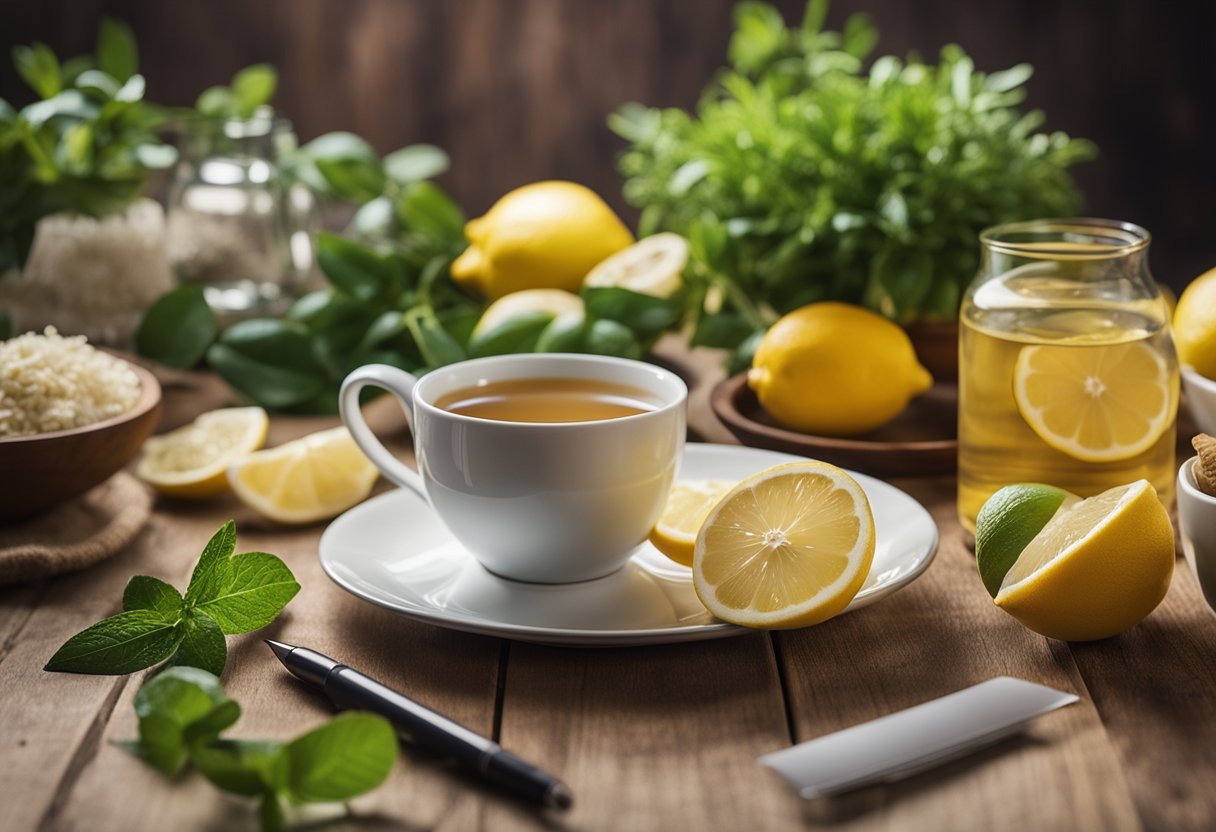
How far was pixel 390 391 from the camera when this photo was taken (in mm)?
904

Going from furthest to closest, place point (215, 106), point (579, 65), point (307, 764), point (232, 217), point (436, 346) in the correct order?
point (579, 65) < point (215, 106) < point (232, 217) < point (436, 346) < point (307, 764)

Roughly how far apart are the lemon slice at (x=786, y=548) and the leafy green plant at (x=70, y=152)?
0.83 meters

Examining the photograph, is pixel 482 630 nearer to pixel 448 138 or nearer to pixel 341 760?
pixel 341 760

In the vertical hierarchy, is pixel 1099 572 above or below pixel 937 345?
above

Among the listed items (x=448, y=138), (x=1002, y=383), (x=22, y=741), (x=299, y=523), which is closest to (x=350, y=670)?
(x=22, y=741)

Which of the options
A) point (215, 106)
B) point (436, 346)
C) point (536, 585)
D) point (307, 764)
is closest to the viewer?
point (307, 764)

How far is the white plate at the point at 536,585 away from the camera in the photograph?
0.77m

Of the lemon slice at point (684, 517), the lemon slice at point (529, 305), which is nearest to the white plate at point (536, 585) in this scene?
the lemon slice at point (684, 517)

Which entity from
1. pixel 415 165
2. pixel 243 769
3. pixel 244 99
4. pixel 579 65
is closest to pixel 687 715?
pixel 243 769

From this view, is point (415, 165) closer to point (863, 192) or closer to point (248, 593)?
point (863, 192)

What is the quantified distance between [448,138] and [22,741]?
1.63m

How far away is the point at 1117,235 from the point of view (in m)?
0.96

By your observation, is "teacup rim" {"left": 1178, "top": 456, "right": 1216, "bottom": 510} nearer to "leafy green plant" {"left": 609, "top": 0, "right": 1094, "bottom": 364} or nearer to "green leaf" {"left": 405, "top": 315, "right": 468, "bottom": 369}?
"leafy green plant" {"left": 609, "top": 0, "right": 1094, "bottom": 364}

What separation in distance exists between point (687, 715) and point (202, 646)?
1.00 feet
